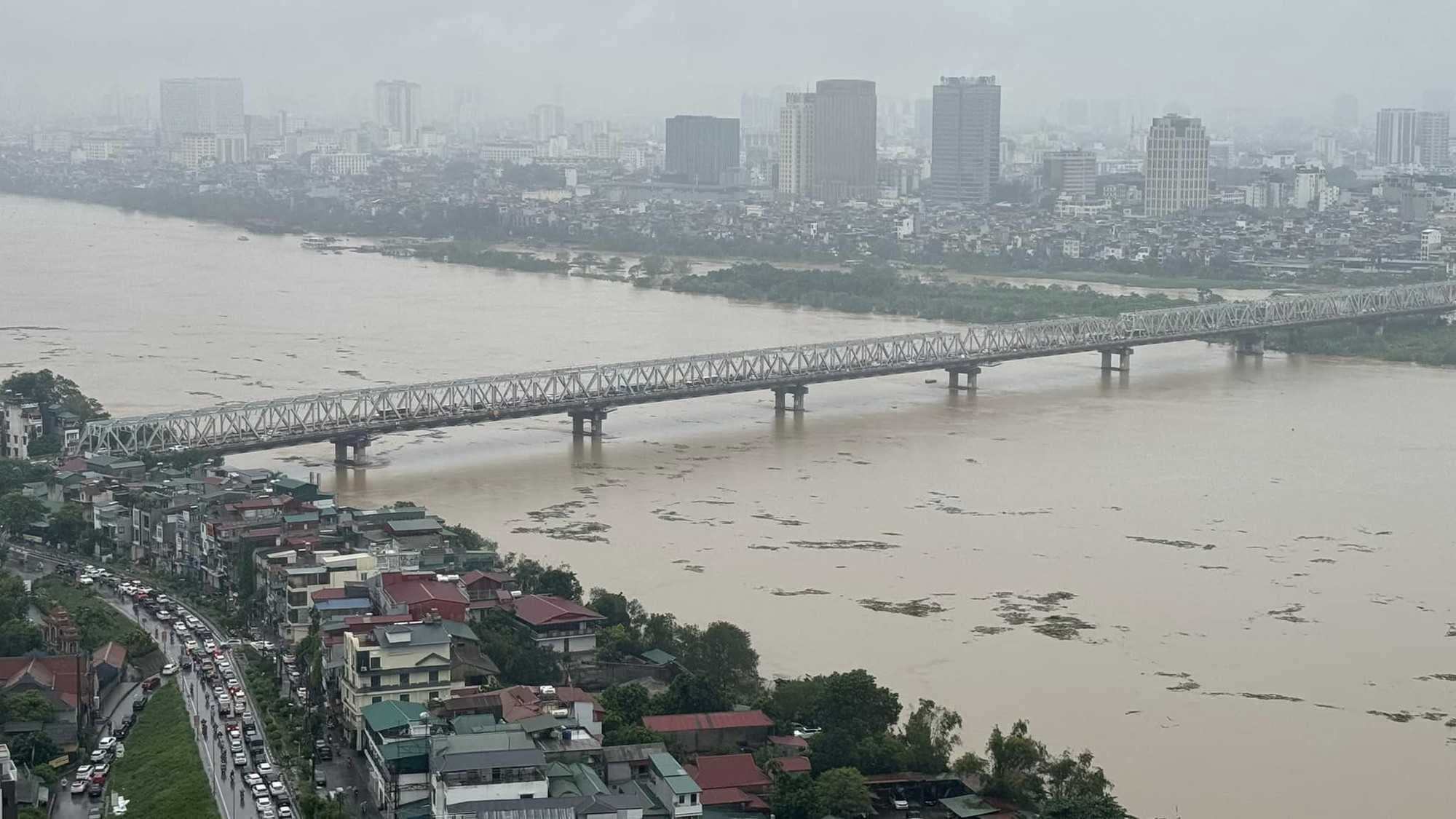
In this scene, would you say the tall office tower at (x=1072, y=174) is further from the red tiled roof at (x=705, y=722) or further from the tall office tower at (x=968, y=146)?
the red tiled roof at (x=705, y=722)

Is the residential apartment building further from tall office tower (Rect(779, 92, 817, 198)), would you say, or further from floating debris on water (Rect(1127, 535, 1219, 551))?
tall office tower (Rect(779, 92, 817, 198))

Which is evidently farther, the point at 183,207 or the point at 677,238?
the point at 183,207

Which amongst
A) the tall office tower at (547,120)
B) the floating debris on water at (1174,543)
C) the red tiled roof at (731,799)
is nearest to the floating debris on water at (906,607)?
the floating debris on water at (1174,543)

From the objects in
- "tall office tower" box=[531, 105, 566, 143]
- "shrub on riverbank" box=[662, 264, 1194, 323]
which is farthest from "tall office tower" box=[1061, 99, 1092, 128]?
"shrub on riverbank" box=[662, 264, 1194, 323]

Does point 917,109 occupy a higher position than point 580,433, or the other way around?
point 917,109

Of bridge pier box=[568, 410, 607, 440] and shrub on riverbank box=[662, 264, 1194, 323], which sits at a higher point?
shrub on riverbank box=[662, 264, 1194, 323]

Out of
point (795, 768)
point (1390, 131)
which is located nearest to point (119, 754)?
point (795, 768)

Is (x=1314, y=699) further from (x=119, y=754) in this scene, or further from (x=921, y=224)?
(x=921, y=224)

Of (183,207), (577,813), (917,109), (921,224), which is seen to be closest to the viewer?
(577,813)
